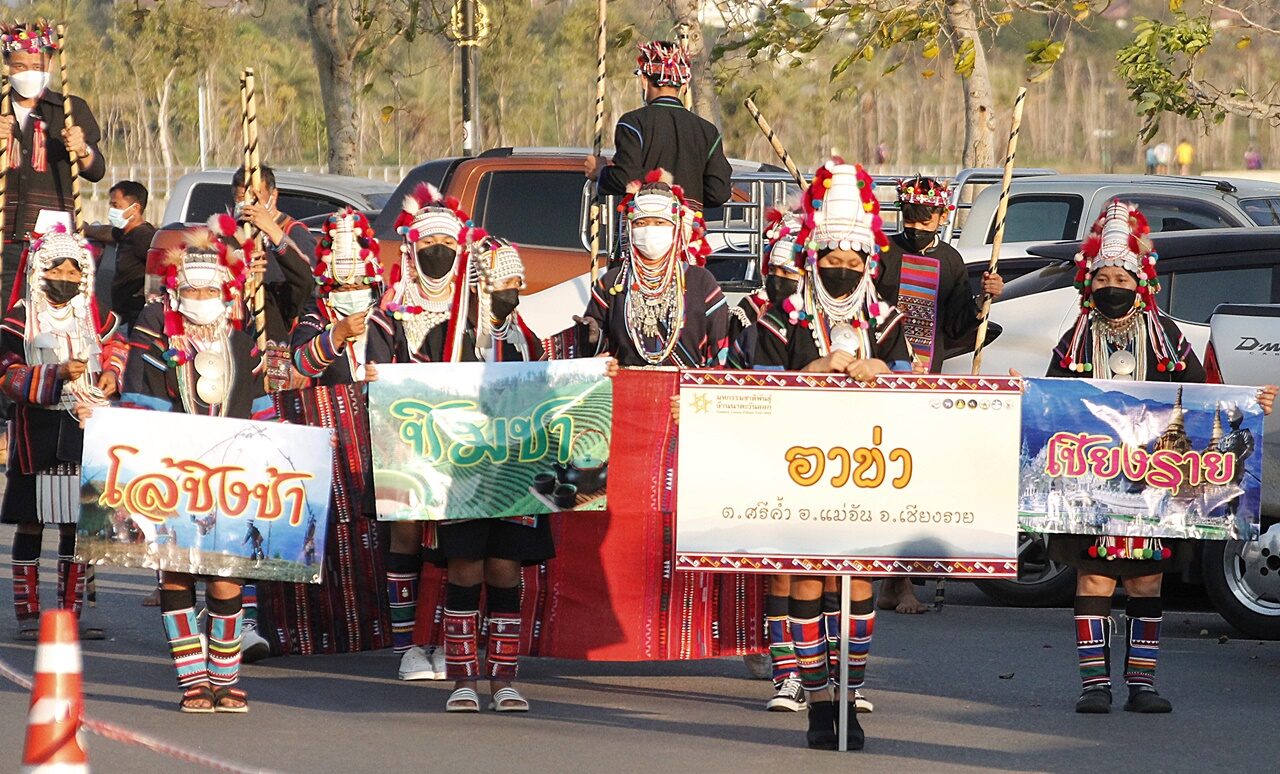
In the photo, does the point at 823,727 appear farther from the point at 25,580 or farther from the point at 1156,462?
the point at 25,580

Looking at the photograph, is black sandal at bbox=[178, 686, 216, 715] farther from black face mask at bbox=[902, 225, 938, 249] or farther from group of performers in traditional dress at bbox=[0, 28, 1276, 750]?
black face mask at bbox=[902, 225, 938, 249]

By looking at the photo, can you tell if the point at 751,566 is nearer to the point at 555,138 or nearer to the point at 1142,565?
the point at 1142,565

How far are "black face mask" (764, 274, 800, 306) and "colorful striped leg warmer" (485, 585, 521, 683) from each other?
4.97 feet

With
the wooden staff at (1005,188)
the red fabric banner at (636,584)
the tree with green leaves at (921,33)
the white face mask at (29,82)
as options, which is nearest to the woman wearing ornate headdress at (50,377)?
the red fabric banner at (636,584)

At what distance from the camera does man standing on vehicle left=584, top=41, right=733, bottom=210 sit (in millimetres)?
10039

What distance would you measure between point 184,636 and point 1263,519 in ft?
16.3

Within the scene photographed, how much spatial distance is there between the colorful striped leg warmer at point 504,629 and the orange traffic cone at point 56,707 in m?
3.13

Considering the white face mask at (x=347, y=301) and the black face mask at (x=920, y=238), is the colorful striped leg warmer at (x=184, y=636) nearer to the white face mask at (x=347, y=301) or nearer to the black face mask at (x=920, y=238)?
the white face mask at (x=347, y=301)

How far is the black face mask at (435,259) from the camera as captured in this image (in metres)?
8.02

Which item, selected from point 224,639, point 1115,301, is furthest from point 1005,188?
point 224,639

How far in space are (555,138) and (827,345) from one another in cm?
4649

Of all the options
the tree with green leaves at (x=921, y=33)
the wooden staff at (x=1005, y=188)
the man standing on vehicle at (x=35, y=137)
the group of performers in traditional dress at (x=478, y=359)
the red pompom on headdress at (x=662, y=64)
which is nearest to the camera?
the group of performers in traditional dress at (x=478, y=359)

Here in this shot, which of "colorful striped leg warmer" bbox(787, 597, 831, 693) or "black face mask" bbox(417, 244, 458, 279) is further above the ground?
"black face mask" bbox(417, 244, 458, 279)

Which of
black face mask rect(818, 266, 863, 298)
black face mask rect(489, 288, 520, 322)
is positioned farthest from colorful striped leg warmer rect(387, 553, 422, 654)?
black face mask rect(818, 266, 863, 298)
